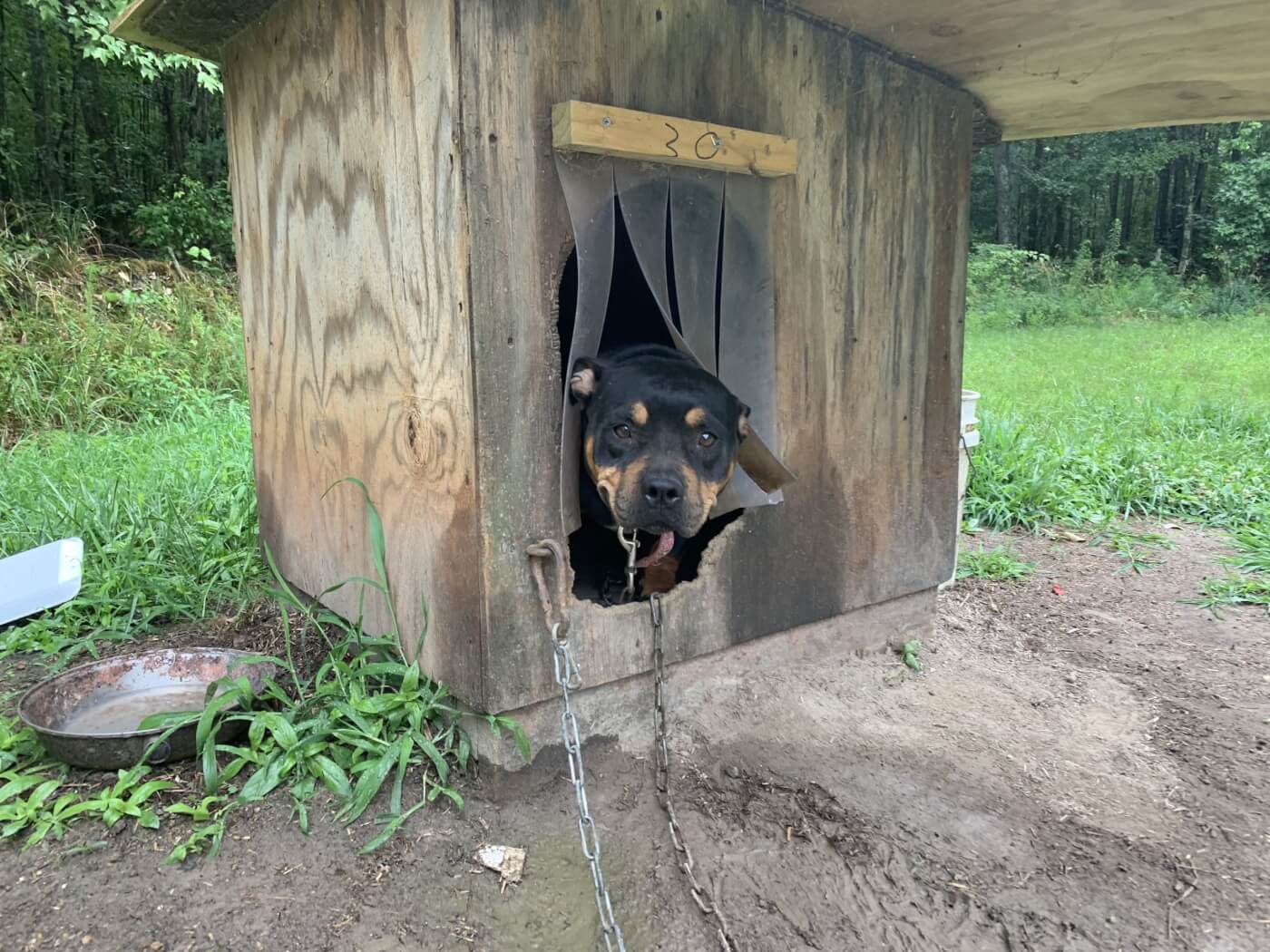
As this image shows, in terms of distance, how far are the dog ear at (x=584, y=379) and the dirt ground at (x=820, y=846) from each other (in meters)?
1.06

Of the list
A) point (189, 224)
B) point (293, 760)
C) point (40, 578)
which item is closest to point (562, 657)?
point (293, 760)

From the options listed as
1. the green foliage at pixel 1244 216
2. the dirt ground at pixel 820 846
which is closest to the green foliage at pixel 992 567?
the dirt ground at pixel 820 846

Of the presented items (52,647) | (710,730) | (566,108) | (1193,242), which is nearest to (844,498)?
(710,730)

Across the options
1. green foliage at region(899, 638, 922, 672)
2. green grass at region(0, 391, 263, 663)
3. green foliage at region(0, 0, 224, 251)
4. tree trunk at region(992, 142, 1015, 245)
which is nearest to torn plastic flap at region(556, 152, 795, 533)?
green foliage at region(899, 638, 922, 672)

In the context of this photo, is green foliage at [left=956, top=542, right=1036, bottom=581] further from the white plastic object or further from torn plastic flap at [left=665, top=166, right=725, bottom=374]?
the white plastic object

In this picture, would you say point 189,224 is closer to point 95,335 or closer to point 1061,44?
point 95,335

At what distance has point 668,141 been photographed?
98.7 inches

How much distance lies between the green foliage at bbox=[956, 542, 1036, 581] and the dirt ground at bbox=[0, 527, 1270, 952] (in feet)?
4.22

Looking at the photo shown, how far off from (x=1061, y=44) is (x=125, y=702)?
146 inches

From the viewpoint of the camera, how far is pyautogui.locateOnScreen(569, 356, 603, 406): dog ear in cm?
279

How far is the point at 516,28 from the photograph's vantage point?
2283mm

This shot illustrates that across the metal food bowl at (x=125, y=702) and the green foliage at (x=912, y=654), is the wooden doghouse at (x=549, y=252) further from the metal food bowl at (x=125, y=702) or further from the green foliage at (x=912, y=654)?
the metal food bowl at (x=125, y=702)

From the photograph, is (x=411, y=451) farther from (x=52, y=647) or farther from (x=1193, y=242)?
(x=1193, y=242)

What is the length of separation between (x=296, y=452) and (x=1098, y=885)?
114 inches
